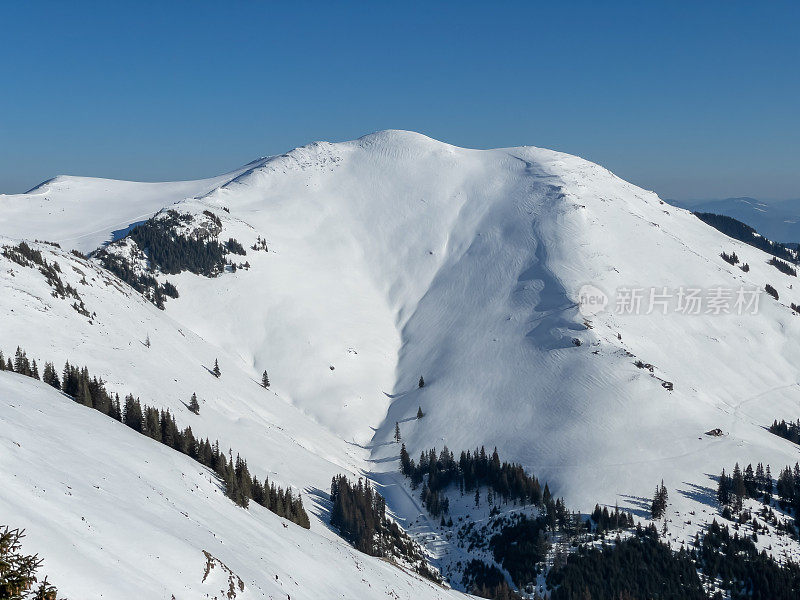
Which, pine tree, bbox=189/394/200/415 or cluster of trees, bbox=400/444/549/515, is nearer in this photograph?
pine tree, bbox=189/394/200/415

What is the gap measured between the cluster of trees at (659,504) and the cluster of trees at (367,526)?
40.6m

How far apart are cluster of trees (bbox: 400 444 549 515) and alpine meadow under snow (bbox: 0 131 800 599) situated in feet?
12.3

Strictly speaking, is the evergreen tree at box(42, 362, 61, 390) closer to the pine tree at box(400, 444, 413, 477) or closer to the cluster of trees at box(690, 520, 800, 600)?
the pine tree at box(400, 444, 413, 477)

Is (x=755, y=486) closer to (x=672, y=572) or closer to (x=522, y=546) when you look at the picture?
(x=672, y=572)

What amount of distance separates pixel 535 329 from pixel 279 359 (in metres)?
74.1

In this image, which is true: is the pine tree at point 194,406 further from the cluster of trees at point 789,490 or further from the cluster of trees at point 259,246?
the cluster of trees at point 259,246

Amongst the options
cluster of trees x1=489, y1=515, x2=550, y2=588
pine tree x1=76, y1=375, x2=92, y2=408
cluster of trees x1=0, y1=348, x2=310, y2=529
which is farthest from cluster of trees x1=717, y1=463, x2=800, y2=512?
pine tree x1=76, y1=375, x2=92, y2=408

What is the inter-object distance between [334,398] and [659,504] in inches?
3208

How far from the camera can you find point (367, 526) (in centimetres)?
9206

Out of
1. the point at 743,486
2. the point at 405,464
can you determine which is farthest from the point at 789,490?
the point at 405,464

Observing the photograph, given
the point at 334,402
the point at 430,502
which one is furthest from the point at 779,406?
the point at 334,402

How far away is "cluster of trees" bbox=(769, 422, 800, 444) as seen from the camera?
13650cm

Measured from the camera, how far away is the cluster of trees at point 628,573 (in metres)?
83.7

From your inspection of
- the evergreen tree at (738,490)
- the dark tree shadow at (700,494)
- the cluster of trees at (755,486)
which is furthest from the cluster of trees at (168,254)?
the evergreen tree at (738,490)
